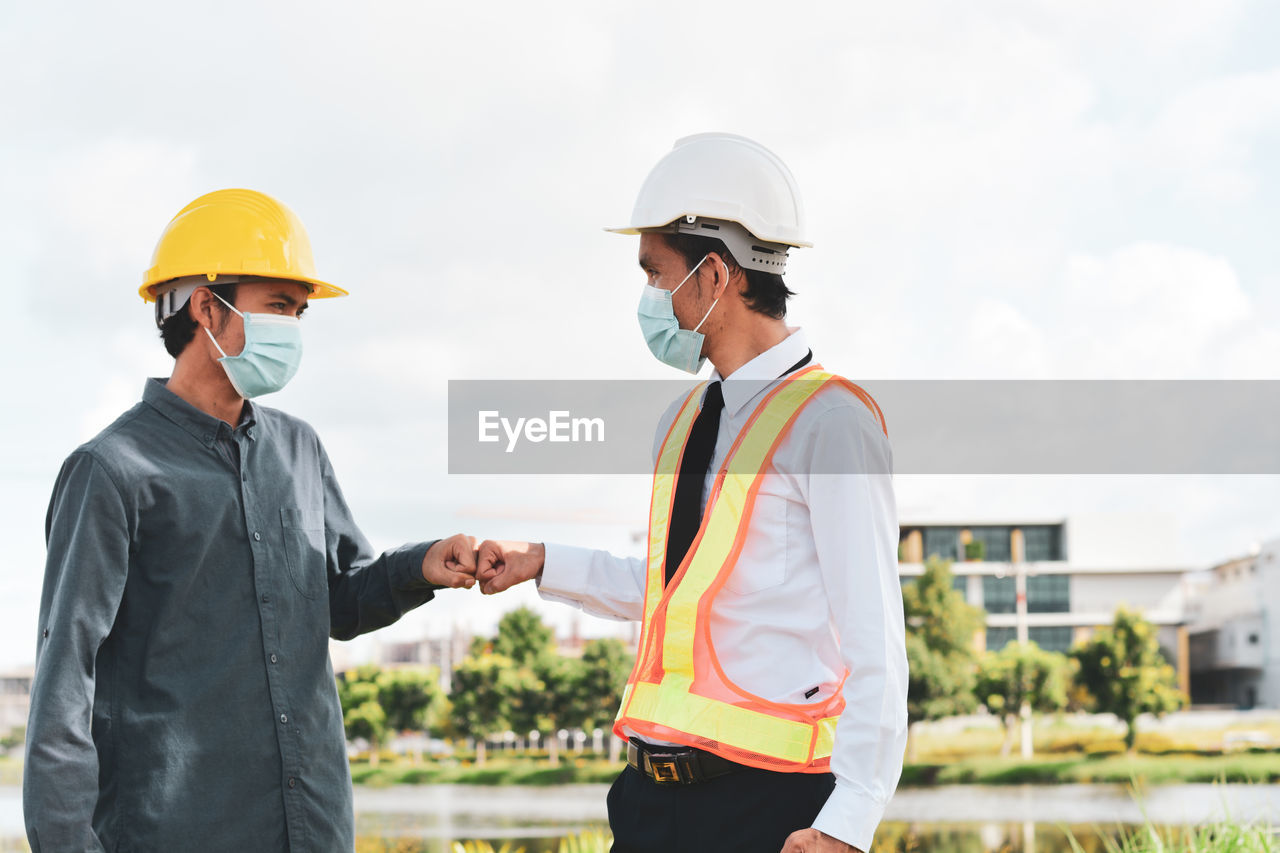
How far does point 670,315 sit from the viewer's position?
2.70 m

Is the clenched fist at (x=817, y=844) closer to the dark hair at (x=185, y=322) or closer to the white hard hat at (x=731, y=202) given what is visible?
the white hard hat at (x=731, y=202)

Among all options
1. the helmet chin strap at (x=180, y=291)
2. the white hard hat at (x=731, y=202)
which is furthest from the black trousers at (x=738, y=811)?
the helmet chin strap at (x=180, y=291)

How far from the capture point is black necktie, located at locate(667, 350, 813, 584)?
2.51 metres

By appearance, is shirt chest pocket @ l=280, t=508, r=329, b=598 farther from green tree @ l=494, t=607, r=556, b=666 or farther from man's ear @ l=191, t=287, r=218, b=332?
green tree @ l=494, t=607, r=556, b=666

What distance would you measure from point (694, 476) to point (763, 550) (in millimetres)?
274

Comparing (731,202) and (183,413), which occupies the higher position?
(731,202)

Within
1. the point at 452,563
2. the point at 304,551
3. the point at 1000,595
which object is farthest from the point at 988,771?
the point at 1000,595

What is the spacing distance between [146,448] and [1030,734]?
1300 inches

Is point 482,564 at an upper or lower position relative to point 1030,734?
upper

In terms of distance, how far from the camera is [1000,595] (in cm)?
6200

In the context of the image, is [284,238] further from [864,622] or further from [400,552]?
[864,622]

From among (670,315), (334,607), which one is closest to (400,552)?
(334,607)

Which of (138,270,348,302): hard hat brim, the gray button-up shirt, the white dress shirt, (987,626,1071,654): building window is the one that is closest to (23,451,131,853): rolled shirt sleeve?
the gray button-up shirt

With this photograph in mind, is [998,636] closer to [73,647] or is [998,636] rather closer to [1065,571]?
[1065,571]
